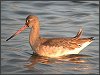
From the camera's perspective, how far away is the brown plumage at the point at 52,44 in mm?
14766

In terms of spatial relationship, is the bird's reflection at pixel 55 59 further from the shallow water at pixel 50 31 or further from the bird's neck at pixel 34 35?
the bird's neck at pixel 34 35

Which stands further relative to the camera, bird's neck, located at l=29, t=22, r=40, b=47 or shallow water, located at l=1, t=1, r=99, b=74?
bird's neck, located at l=29, t=22, r=40, b=47

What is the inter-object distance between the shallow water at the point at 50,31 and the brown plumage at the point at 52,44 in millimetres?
246

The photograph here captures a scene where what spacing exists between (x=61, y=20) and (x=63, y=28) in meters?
1.29

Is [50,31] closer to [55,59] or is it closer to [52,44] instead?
[52,44]

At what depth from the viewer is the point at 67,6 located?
2239cm

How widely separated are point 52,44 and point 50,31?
2.98 metres

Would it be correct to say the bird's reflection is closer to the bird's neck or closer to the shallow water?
the shallow water

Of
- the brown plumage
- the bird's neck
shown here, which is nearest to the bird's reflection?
the brown plumage

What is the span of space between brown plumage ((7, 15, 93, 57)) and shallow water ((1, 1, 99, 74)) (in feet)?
0.81

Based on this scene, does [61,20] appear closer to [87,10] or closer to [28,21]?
[87,10]

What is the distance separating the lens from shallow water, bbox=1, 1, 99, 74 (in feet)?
45.4

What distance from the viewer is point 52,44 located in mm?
14781

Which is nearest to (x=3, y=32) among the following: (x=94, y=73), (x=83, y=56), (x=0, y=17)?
(x=0, y=17)
